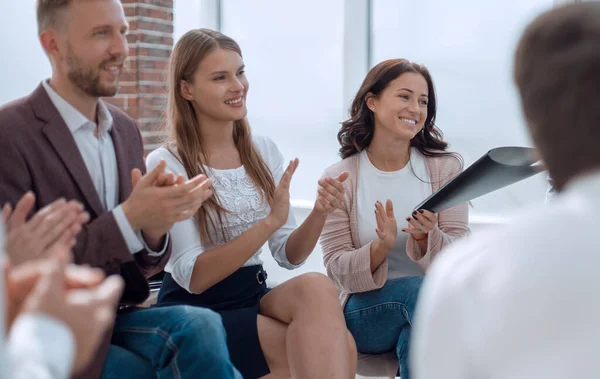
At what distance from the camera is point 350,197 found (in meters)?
2.79

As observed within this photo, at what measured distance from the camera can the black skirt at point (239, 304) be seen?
2.29m

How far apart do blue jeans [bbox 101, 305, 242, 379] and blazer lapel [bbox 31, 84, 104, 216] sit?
0.31 metres

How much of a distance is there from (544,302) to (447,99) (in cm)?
336

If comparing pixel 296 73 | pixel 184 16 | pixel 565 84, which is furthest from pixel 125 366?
pixel 184 16

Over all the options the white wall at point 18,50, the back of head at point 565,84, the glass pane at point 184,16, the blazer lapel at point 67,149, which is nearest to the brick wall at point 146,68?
the glass pane at point 184,16

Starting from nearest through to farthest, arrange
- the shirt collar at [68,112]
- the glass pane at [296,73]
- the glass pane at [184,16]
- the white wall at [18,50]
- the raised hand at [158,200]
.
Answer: the raised hand at [158,200] → the shirt collar at [68,112] → the white wall at [18,50] → the glass pane at [296,73] → the glass pane at [184,16]

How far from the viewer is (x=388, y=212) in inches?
104

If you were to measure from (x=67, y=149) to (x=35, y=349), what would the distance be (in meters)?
1.11

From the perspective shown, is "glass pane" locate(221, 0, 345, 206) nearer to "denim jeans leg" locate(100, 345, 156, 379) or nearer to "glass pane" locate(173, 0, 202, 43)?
"glass pane" locate(173, 0, 202, 43)

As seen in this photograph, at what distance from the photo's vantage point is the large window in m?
3.98

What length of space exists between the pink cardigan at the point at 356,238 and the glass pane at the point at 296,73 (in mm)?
1696

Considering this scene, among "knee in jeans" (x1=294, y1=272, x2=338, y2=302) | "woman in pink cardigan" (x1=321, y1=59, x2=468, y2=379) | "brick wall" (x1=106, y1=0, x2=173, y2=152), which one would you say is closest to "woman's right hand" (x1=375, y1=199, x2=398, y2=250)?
"woman in pink cardigan" (x1=321, y1=59, x2=468, y2=379)

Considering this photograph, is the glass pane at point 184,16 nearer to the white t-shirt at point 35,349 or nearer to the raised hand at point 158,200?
the raised hand at point 158,200

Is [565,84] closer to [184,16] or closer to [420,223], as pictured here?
[420,223]
